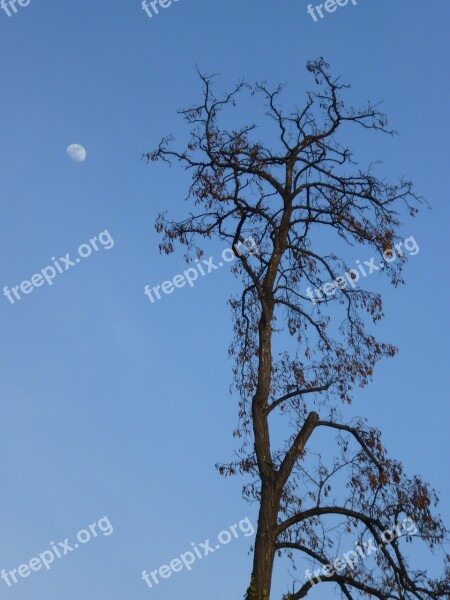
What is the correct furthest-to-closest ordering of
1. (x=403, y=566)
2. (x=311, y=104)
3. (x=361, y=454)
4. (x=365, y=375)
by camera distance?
1. (x=311, y=104)
2. (x=365, y=375)
3. (x=361, y=454)
4. (x=403, y=566)

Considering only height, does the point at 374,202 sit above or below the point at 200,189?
below

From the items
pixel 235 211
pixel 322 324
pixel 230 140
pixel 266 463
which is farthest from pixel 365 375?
pixel 230 140

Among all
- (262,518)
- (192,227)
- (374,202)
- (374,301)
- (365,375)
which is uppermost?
(192,227)

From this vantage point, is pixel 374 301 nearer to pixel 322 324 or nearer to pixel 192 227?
pixel 322 324

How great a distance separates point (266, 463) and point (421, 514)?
2291mm

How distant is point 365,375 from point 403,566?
320cm

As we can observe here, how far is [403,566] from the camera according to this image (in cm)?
1274

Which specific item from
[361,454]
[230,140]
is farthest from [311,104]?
[361,454]

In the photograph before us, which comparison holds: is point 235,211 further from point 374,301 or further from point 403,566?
point 403,566

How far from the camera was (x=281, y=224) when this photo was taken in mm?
15383

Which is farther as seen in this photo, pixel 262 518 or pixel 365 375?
pixel 365 375

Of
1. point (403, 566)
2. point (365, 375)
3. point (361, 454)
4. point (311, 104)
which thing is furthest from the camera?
point (311, 104)

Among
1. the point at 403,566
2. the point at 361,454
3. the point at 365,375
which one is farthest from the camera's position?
→ the point at 365,375

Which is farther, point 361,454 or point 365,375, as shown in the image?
point 365,375
